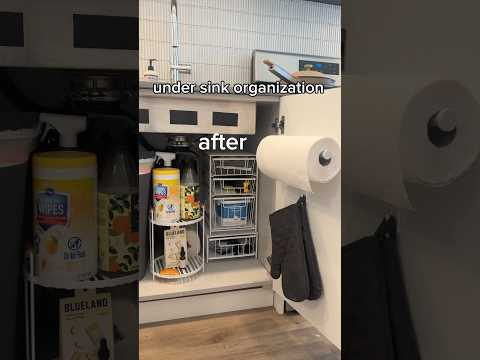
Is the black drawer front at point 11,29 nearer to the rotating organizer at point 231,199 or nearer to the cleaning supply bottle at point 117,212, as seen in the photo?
the cleaning supply bottle at point 117,212

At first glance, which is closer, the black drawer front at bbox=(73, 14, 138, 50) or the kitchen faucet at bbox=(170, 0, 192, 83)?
the black drawer front at bbox=(73, 14, 138, 50)

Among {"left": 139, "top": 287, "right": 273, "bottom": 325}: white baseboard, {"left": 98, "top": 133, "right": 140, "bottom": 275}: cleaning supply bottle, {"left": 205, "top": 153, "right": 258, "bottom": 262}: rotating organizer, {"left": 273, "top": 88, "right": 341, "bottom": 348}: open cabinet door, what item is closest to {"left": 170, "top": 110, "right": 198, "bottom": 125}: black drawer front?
{"left": 205, "top": 153, "right": 258, "bottom": 262}: rotating organizer

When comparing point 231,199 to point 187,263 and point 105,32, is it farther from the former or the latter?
point 105,32

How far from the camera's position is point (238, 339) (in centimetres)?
90

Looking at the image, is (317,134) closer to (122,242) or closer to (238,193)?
(238,193)

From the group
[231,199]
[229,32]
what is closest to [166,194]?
[231,199]

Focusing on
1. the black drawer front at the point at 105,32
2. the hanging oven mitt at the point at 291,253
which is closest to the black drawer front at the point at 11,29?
the black drawer front at the point at 105,32

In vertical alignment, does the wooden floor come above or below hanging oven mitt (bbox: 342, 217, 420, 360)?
below

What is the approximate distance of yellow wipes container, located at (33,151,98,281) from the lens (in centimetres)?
9

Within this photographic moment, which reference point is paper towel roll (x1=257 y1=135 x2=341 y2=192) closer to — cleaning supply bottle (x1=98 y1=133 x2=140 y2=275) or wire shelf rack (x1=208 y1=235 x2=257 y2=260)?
wire shelf rack (x1=208 y1=235 x2=257 y2=260)

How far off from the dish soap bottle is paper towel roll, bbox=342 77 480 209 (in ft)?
3.05

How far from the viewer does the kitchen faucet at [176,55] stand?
1.21m

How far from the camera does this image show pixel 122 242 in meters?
0.10

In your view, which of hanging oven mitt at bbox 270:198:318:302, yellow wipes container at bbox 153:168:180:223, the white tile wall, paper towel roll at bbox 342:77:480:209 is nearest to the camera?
paper towel roll at bbox 342:77:480:209
